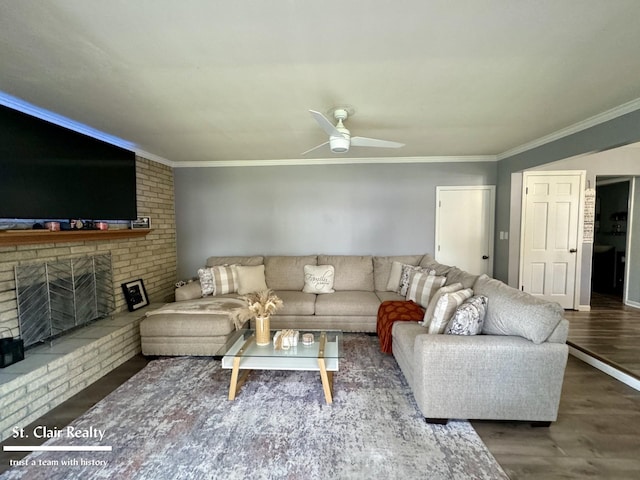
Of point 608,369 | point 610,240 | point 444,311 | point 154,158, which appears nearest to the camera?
point 444,311

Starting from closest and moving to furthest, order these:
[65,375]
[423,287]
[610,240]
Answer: [65,375]
[423,287]
[610,240]

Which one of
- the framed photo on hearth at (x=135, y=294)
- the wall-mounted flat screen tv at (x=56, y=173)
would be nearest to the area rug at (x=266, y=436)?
the framed photo on hearth at (x=135, y=294)

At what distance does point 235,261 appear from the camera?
416cm

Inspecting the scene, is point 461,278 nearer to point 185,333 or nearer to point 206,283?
point 185,333

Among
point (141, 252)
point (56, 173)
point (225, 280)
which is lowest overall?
point (225, 280)

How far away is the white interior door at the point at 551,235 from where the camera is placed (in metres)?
4.01

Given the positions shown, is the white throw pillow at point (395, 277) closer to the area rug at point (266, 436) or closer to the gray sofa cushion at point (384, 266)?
the gray sofa cushion at point (384, 266)

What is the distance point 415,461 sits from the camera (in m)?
1.61

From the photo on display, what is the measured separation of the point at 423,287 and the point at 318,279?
4.51ft

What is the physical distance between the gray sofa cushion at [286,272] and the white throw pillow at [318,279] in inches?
6.8

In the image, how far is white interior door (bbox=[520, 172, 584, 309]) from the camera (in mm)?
4008

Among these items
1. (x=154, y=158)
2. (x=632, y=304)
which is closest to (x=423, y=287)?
(x=632, y=304)

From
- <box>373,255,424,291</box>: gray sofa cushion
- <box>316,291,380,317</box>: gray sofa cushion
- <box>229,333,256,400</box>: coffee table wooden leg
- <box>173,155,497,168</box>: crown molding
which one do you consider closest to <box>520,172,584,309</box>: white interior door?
<box>173,155,497,168</box>: crown molding

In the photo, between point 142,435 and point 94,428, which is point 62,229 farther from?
point 142,435
